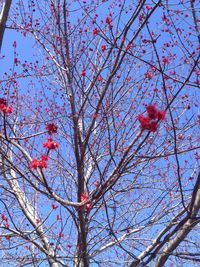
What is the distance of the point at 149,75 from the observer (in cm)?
470

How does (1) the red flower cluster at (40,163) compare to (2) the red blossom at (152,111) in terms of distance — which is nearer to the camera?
(2) the red blossom at (152,111)

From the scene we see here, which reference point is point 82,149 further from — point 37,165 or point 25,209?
point 25,209

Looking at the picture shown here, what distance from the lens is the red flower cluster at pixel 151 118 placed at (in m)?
1.63

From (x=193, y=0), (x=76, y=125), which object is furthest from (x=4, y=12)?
(x=193, y=0)

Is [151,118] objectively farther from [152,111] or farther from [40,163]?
[40,163]

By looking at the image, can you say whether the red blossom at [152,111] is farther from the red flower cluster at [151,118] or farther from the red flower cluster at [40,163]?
the red flower cluster at [40,163]

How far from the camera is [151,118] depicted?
5.41ft

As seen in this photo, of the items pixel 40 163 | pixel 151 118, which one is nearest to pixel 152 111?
pixel 151 118

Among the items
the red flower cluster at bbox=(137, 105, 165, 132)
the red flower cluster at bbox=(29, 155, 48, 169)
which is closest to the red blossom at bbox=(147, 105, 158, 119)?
the red flower cluster at bbox=(137, 105, 165, 132)

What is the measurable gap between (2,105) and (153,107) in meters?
0.88

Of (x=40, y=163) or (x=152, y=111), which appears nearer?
(x=152, y=111)

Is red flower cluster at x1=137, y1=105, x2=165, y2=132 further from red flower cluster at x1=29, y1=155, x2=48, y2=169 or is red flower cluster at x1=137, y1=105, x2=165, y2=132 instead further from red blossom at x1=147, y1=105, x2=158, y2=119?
red flower cluster at x1=29, y1=155, x2=48, y2=169

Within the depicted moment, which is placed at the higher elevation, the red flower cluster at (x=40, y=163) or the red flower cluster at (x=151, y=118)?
the red flower cluster at (x=40, y=163)

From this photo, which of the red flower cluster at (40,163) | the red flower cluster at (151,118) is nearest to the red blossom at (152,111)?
the red flower cluster at (151,118)
